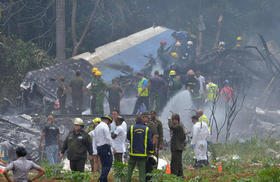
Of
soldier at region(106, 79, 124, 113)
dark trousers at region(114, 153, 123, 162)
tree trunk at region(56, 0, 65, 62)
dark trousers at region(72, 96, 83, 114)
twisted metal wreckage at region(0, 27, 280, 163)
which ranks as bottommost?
dark trousers at region(114, 153, 123, 162)

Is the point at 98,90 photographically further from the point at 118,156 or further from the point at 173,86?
the point at 118,156

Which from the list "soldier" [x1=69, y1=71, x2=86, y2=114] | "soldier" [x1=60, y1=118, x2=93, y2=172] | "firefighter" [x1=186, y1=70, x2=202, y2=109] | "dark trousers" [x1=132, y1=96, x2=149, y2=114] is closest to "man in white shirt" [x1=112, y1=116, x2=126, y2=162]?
"soldier" [x1=60, y1=118, x2=93, y2=172]

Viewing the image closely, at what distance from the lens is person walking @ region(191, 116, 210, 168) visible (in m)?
11.1

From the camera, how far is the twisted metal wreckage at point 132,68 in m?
18.0

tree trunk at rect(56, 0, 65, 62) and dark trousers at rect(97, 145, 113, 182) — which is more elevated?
tree trunk at rect(56, 0, 65, 62)

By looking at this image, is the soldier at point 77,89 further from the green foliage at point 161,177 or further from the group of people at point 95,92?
the green foliage at point 161,177

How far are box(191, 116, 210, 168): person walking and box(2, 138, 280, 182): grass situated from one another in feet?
0.94

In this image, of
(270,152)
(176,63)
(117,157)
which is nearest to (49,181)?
(117,157)

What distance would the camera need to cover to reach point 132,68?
72.6 ft

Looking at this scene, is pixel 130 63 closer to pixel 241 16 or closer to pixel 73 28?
pixel 73 28

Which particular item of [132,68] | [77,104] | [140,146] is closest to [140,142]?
[140,146]

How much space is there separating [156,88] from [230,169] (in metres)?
6.98

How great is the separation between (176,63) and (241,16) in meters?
8.46

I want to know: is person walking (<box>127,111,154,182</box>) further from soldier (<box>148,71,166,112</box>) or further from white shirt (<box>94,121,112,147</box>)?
soldier (<box>148,71,166,112</box>)
